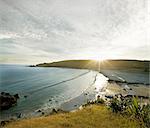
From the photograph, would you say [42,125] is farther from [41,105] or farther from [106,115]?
[41,105]

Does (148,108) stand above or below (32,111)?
above

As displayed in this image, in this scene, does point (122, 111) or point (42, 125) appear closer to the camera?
point (42, 125)

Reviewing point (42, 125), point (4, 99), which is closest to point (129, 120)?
point (42, 125)

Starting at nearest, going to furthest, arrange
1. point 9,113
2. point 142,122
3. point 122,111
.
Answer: point 142,122 < point 122,111 < point 9,113

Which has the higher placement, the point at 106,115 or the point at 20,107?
the point at 106,115

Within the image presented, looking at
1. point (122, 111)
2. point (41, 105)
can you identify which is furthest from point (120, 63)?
point (122, 111)

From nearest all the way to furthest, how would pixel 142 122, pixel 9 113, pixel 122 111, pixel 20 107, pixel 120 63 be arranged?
pixel 142 122, pixel 122 111, pixel 9 113, pixel 20 107, pixel 120 63

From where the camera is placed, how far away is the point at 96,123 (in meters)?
19.4

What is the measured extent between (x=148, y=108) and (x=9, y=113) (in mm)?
23702

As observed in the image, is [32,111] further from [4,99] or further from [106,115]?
[106,115]

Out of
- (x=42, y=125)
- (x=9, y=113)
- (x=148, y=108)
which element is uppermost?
(x=148, y=108)

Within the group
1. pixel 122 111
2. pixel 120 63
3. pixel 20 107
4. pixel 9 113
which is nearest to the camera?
pixel 122 111

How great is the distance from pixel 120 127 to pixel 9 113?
21.6 meters

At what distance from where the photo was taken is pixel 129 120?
19.1 metres
